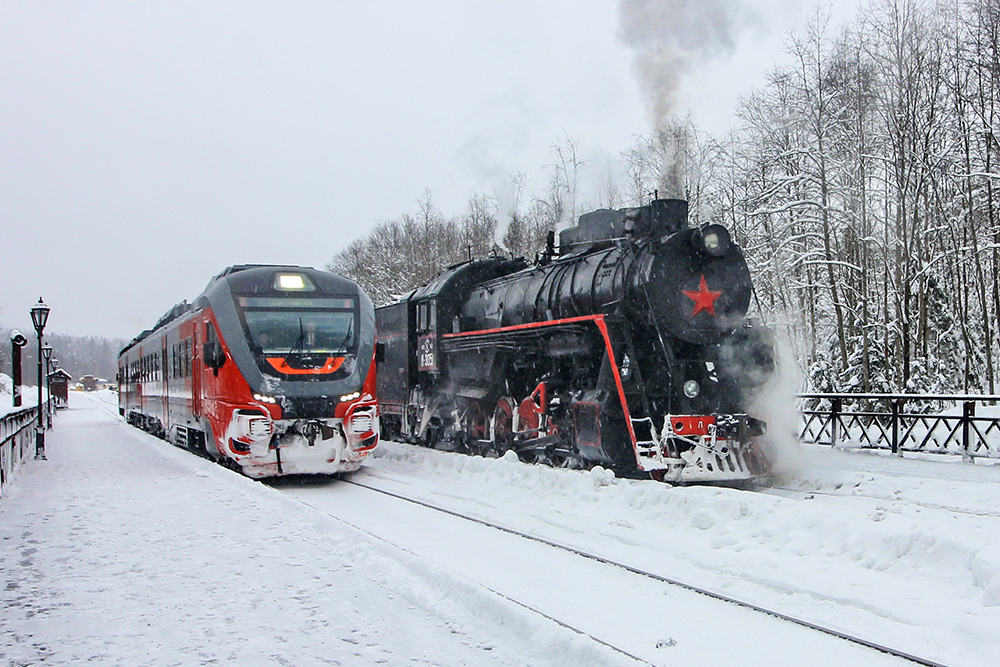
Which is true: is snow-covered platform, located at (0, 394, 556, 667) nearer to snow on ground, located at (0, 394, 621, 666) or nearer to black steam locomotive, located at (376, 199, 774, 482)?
snow on ground, located at (0, 394, 621, 666)

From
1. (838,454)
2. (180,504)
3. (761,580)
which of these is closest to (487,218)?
(838,454)

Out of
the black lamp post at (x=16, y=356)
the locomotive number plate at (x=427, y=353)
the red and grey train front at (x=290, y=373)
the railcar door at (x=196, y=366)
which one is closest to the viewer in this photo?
the red and grey train front at (x=290, y=373)

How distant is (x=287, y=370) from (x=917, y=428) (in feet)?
39.8

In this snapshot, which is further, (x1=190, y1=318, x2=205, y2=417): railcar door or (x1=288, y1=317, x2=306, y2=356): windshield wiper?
(x1=190, y1=318, x2=205, y2=417): railcar door

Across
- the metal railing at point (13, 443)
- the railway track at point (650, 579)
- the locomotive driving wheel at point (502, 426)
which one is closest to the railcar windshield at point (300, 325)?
the locomotive driving wheel at point (502, 426)

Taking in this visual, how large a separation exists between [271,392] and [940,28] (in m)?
19.4

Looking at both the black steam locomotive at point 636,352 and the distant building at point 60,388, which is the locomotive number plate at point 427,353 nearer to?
the black steam locomotive at point 636,352

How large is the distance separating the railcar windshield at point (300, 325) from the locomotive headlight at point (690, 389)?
16.4 ft

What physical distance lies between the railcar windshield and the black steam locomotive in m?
2.42

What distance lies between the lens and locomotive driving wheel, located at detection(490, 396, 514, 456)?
13656mm

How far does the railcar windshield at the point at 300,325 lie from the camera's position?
40.0 ft

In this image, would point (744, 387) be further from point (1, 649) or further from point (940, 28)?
point (940, 28)

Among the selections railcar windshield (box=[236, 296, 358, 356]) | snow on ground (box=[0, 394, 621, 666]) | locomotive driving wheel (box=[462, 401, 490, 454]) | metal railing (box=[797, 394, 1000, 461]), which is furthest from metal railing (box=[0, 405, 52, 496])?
metal railing (box=[797, 394, 1000, 461])

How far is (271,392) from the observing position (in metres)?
11.8
